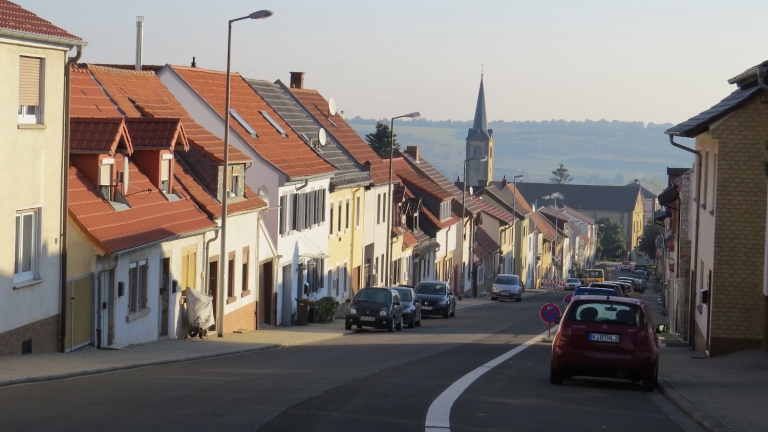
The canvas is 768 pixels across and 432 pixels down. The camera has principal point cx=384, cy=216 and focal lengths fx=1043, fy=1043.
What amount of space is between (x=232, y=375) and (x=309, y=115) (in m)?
33.1

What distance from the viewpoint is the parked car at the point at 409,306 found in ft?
124

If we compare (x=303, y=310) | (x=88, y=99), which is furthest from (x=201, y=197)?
(x=303, y=310)

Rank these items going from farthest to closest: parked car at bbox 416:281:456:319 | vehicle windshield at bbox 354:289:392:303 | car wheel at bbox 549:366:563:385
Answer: parked car at bbox 416:281:456:319, vehicle windshield at bbox 354:289:392:303, car wheel at bbox 549:366:563:385

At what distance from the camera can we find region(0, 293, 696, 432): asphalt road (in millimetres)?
11453

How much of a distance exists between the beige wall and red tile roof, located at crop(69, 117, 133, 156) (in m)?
1.65

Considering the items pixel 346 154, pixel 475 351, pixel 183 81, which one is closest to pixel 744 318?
pixel 475 351

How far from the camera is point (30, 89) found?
19062 mm

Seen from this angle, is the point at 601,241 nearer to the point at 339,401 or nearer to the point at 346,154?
the point at 346,154

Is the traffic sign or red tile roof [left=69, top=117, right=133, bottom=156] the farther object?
the traffic sign

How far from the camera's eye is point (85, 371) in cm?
1702

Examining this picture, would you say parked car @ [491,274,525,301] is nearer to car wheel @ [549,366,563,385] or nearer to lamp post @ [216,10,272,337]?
lamp post @ [216,10,272,337]

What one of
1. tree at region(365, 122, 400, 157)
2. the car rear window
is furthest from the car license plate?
tree at region(365, 122, 400, 157)

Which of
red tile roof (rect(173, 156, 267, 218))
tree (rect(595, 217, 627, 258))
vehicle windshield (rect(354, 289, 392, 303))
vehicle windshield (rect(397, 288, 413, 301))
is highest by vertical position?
red tile roof (rect(173, 156, 267, 218))

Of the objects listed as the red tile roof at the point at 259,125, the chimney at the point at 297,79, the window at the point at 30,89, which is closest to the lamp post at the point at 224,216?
the window at the point at 30,89
